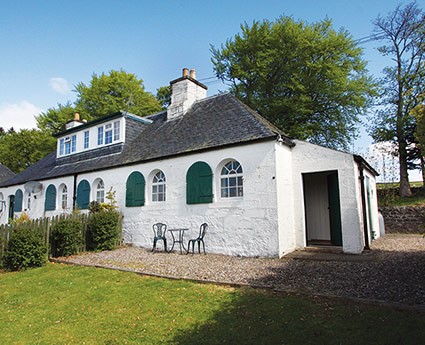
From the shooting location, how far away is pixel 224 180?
33.4ft

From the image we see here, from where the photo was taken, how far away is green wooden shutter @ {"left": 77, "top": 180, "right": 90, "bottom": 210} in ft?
47.7

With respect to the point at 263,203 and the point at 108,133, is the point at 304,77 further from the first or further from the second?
the point at 263,203

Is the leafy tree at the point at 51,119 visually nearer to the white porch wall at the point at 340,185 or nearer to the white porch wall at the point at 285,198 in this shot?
the white porch wall at the point at 285,198

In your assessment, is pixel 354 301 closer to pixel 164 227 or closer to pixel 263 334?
pixel 263 334

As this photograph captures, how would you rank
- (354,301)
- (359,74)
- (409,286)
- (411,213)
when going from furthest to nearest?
(359,74)
(411,213)
(409,286)
(354,301)

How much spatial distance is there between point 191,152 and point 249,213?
338 centimetres

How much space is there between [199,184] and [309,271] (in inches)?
197

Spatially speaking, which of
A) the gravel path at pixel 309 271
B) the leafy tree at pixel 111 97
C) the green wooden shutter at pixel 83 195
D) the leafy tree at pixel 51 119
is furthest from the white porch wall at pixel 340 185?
the leafy tree at pixel 51 119

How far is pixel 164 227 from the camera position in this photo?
37.3ft

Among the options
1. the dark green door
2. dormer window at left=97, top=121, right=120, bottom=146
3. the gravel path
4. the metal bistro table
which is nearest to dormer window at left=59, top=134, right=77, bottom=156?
dormer window at left=97, top=121, right=120, bottom=146

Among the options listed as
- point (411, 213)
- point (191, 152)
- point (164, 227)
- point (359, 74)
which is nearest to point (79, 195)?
point (164, 227)

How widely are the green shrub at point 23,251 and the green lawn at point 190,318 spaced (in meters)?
2.96

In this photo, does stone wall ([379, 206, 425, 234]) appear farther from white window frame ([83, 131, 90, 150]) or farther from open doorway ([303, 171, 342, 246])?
white window frame ([83, 131, 90, 150])

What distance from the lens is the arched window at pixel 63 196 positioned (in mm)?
16141
